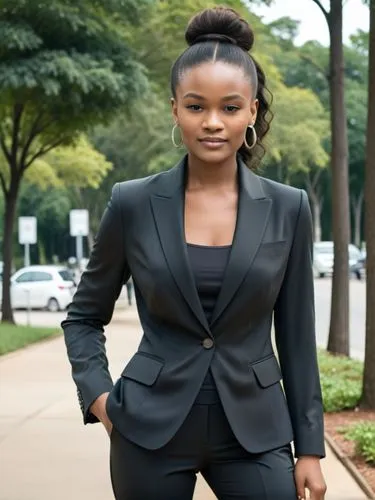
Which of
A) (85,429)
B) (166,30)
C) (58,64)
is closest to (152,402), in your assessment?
(85,429)

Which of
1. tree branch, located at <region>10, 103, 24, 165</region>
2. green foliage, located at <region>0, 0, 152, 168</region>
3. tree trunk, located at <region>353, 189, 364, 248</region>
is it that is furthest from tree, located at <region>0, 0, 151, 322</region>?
tree trunk, located at <region>353, 189, 364, 248</region>

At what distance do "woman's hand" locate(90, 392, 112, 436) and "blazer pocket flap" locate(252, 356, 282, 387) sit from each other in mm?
387

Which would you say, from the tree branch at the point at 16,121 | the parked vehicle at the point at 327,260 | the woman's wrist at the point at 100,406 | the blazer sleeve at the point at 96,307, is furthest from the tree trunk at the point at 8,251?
the parked vehicle at the point at 327,260

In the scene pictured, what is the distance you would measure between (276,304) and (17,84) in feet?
49.6

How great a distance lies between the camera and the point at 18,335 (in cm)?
1808

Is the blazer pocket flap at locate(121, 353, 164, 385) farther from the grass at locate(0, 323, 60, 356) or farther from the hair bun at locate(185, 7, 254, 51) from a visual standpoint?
the grass at locate(0, 323, 60, 356)

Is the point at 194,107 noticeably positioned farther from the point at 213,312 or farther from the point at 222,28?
the point at 213,312

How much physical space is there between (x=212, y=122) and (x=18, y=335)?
627 inches

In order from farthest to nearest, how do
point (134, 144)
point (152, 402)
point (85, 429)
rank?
point (134, 144) → point (85, 429) → point (152, 402)

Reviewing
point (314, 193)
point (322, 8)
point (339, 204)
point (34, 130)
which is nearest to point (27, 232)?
point (34, 130)

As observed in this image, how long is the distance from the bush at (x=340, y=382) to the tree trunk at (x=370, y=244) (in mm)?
177

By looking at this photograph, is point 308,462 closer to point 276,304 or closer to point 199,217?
point 276,304

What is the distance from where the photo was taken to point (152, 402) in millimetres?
2529

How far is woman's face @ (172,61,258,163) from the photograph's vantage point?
252cm
